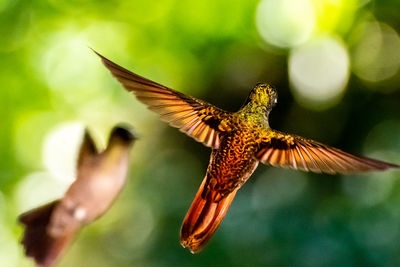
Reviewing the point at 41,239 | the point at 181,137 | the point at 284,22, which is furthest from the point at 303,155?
the point at 181,137

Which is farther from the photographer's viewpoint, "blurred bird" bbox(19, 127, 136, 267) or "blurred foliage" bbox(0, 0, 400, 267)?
"blurred foliage" bbox(0, 0, 400, 267)

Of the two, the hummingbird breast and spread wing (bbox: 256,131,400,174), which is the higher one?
spread wing (bbox: 256,131,400,174)

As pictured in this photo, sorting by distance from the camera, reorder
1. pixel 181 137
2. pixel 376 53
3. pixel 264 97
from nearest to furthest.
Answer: pixel 264 97, pixel 181 137, pixel 376 53

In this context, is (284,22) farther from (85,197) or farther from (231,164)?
(85,197)

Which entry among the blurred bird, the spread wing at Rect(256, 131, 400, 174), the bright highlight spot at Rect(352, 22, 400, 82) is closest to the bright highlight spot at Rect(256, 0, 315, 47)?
the spread wing at Rect(256, 131, 400, 174)

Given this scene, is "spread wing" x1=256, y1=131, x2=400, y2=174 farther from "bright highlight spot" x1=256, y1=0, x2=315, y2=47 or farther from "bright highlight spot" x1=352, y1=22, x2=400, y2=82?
"bright highlight spot" x1=352, y1=22, x2=400, y2=82

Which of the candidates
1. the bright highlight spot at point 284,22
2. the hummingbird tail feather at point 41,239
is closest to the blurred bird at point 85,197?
the hummingbird tail feather at point 41,239
